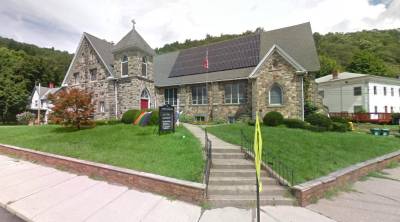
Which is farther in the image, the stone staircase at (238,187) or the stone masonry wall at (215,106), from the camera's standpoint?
the stone masonry wall at (215,106)

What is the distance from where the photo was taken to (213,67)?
25.9m

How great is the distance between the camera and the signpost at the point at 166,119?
11.0m

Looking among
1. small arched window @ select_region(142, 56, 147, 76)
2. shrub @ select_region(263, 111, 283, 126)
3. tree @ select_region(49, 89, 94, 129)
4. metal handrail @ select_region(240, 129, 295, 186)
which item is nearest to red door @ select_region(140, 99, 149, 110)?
small arched window @ select_region(142, 56, 147, 76)

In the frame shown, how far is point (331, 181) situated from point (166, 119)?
7.53 metres

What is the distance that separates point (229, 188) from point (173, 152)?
118 inches

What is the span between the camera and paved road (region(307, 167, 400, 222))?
5.14m

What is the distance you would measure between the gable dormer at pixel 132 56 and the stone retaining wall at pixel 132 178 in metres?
14.0

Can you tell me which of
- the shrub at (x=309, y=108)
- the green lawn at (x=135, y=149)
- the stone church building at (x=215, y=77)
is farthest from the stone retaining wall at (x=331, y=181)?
the shrub at (x=309, y=108)

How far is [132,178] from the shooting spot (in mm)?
6812

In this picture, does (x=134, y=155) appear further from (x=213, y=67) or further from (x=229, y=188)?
(x=213, y=67)

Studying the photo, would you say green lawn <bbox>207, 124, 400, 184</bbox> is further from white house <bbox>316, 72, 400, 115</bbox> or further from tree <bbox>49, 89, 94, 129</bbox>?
white house <bbox>316, 72, 400, 115</bbox>

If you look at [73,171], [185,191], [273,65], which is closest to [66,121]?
[73,171]

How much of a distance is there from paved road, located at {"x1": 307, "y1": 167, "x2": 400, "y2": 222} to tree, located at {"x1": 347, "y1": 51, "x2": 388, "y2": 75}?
66.0 meters

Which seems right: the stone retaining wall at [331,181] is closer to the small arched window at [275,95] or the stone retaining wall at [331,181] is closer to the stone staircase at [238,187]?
the stone staircase at [238,187]
